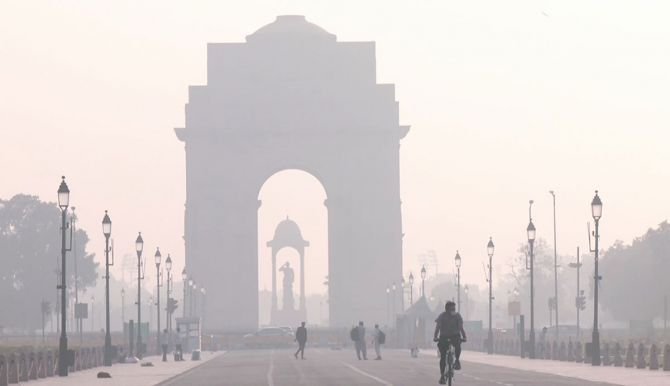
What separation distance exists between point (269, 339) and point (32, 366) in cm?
7151

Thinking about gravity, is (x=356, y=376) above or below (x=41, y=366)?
below

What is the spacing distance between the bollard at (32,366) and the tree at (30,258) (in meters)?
124

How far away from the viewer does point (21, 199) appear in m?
194

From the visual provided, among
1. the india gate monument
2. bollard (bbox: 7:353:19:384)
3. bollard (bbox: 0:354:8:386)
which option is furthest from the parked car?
bollard (bbox: 0:354:8:386)

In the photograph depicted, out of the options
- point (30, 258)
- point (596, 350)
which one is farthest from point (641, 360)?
point (30, 258)

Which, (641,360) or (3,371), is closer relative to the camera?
(3,371)

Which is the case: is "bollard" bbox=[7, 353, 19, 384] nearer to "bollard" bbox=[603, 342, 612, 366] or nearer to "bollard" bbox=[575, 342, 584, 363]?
"bollard" bbox=[603, 342, 612, 366]

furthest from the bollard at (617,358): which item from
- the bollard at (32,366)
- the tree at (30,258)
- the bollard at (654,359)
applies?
the tree at (30,258)

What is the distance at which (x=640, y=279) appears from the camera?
511ft

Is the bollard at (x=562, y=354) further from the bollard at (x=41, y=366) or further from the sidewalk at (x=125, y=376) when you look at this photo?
the bollard at (x=41, y=366)

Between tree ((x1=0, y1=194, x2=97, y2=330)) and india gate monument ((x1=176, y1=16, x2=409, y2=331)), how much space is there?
79.4ft

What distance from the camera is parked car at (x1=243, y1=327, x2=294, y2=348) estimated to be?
124 metres

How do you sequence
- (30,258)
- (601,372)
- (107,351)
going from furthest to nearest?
(30,258) < (107,351) < (601,372)

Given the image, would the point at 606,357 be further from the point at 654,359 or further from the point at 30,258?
the point at 30,258
